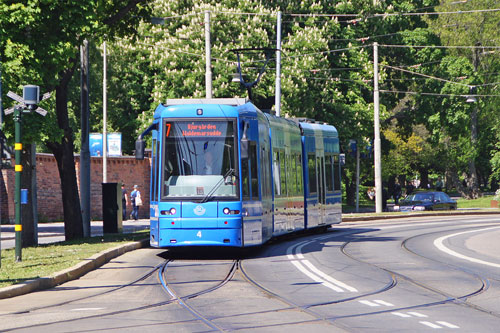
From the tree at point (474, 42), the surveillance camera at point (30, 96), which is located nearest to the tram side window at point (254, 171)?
the surveillance camera at point (30, 96)

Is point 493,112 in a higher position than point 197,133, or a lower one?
higher

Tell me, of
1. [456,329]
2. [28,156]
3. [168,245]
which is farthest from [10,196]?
[456,329]

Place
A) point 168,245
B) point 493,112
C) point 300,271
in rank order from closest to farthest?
point 300,271, point 168,245, point 493,112

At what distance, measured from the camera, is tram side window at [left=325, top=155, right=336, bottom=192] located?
2923cm

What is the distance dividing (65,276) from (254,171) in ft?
19.2

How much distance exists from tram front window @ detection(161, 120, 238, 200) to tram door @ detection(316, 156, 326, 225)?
9247 mm

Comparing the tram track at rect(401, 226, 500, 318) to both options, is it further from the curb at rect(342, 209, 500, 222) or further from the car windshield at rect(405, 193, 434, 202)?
the car windshield at rect(405, 193, 434, 202)

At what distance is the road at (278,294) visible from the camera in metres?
10.1

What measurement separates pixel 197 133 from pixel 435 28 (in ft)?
160

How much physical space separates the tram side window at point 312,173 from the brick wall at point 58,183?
13.9 metres

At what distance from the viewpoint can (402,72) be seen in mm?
54656

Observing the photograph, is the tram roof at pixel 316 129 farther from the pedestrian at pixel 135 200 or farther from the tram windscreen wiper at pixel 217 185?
the pedestrian at pixel 135 200

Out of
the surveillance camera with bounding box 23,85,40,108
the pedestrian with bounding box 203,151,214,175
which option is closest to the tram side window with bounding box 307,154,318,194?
the pedestrian with bounding box 203,151,214,175

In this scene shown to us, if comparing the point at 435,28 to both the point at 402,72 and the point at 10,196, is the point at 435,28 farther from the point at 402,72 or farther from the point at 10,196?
the point at 10,196
